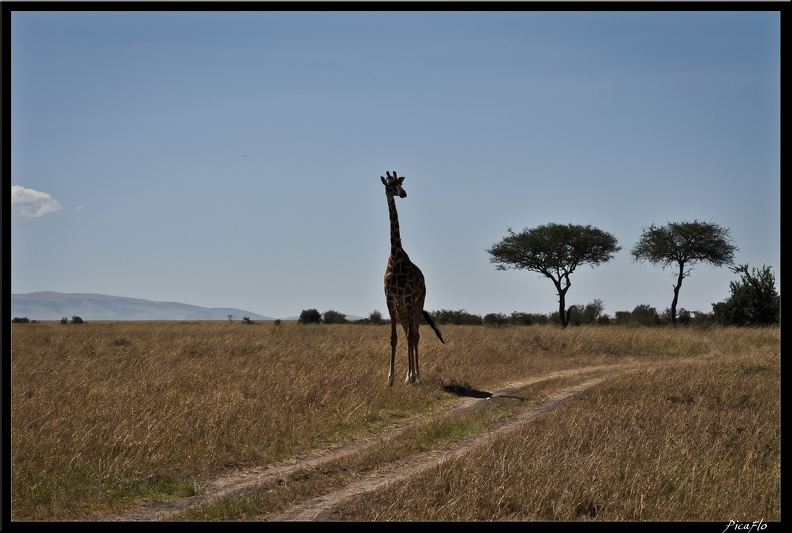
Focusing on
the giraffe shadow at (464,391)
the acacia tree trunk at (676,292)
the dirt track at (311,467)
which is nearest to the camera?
the dirt track at (311,467)

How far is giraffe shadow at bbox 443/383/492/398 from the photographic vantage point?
1491cm

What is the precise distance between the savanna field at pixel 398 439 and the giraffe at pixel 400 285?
3.37ft

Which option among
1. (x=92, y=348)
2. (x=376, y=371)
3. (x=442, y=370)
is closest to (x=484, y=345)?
(x=442, y=370)

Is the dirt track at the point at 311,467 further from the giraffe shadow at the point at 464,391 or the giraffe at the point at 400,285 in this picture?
the giraffe at the point at 400,285

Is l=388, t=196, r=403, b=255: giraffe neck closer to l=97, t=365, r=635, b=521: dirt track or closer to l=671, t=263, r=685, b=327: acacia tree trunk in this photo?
l=97, t=365, r=635, b=521: dirt track

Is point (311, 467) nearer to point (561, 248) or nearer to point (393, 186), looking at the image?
point (393, 186)

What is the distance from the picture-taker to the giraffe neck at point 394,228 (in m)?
16.9

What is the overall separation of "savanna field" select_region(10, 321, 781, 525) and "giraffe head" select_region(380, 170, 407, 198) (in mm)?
3527

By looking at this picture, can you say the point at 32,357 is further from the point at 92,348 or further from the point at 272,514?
the point at 272,514

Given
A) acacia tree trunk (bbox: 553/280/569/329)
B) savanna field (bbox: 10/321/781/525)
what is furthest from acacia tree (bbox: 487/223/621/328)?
savanna field (bbox: 10/321/781/525)

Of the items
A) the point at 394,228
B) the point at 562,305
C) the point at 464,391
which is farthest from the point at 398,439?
the point at 562,305

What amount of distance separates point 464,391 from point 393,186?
423cm

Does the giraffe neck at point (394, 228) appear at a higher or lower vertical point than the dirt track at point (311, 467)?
higher

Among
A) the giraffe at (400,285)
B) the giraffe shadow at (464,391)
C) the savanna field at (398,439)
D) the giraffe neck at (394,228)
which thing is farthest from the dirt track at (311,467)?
the giraffe neck at (394,228)
